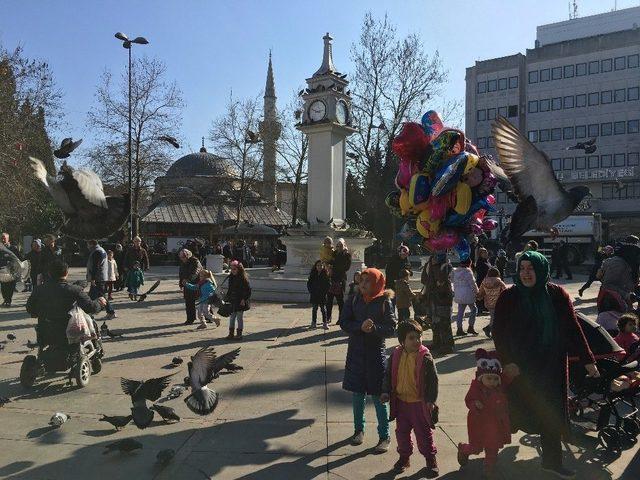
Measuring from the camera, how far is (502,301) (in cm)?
432

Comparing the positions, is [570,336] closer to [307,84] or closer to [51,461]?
[51,461]

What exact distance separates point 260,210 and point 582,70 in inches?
1486

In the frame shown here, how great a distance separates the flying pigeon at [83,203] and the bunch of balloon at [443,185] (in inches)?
142

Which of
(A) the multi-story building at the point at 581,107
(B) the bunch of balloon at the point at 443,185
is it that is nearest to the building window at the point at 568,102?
(A) the multi-story building at the point at 581,107

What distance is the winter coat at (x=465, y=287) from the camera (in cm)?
1002

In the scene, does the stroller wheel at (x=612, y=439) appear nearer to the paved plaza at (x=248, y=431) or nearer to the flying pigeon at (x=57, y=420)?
the paved plaza at (x=248, y=431)

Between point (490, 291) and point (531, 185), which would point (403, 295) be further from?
point (531, 185)

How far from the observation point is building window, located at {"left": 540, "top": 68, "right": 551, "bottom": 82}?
6016cm

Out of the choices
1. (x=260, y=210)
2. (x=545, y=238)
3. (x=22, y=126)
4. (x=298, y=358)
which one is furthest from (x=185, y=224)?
(x=298, y=358)

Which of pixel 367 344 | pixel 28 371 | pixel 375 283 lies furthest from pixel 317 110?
pixel 367 344

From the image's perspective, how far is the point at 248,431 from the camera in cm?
517

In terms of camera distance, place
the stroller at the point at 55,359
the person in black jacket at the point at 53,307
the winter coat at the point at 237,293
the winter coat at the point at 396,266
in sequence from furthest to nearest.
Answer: the winter coat at the point at 396,266 → the winter coat at the point at 237,293 → the person in black jacket at the point at 53,307 → the stroller at the point at 55,359

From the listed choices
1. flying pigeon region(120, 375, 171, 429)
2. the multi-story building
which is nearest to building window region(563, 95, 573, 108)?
the multi-story building

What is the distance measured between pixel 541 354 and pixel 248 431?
9.02ft
